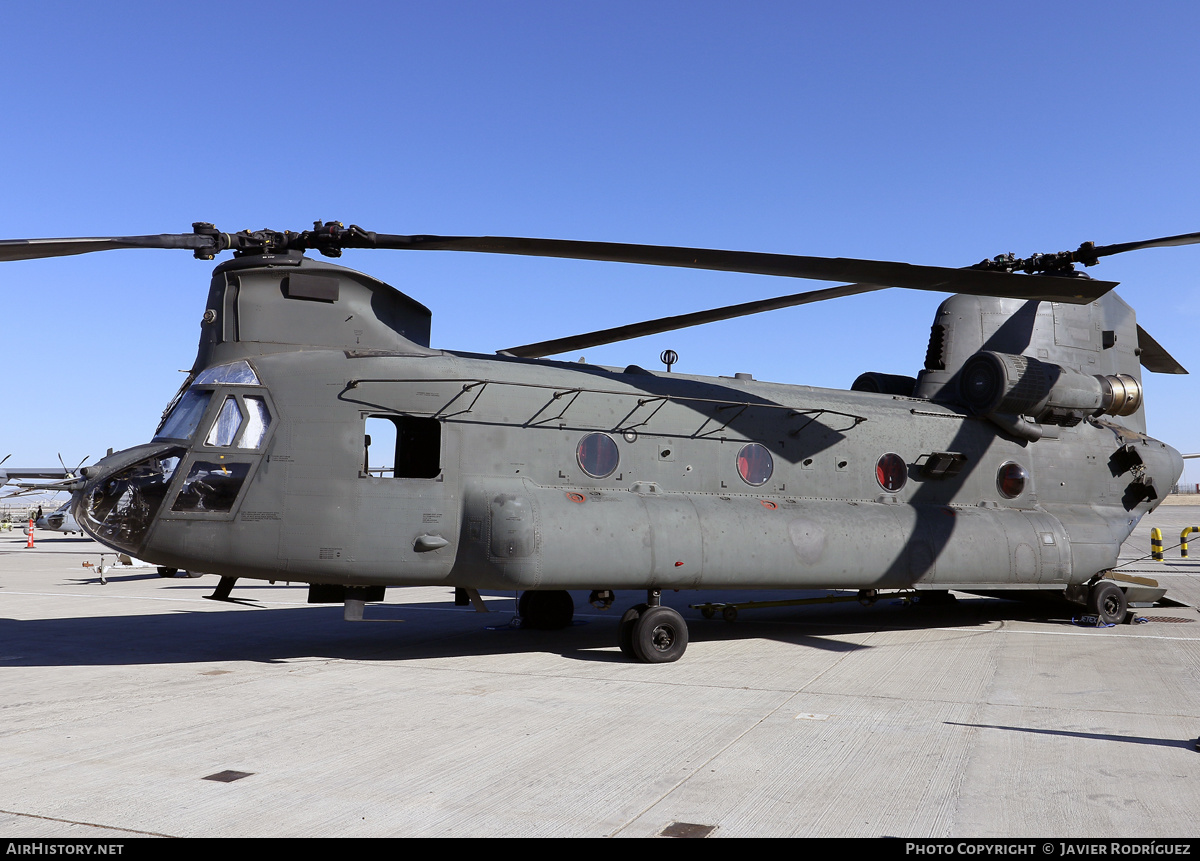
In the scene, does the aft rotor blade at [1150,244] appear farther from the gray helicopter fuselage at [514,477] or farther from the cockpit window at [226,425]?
the cockpit window at [226,425]

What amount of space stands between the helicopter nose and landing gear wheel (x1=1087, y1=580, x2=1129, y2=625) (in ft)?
42.1

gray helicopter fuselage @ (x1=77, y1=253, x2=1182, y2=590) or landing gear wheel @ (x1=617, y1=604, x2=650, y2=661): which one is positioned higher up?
gray helicopter fuselage @ (x1=77, y1=253, x2=1182, y2=590)

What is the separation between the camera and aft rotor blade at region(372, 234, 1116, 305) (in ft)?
29.4

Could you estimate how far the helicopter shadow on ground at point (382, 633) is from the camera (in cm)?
1036

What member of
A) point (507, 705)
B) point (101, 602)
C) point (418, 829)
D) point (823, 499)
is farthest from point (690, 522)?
point (101, 602)

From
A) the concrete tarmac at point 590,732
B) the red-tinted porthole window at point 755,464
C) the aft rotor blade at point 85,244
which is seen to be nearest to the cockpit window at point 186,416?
the aft rotor blade at point 85,244

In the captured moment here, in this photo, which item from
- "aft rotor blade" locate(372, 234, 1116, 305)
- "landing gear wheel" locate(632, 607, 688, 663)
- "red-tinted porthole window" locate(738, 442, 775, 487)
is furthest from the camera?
"red-tinted porthole window" locate(738, 442, 775, 487)

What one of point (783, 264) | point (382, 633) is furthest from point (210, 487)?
point (783, 264)

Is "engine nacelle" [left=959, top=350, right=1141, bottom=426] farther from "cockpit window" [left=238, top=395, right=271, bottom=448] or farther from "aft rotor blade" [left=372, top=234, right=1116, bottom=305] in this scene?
"cockpit window" [left=238, top=395, right=271, bottom=448]

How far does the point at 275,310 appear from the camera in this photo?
9.75 m

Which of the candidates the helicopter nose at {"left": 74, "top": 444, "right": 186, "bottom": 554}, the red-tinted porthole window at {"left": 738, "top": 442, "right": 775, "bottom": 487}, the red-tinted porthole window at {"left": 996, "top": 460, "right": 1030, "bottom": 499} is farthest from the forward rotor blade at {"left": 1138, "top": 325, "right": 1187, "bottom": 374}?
the helicopter nose at {"left": 74, "top": 444, "right": 186, "bottom": 554}

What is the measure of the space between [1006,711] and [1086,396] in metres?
7.58

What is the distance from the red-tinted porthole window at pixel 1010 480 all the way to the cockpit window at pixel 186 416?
10890 mm
